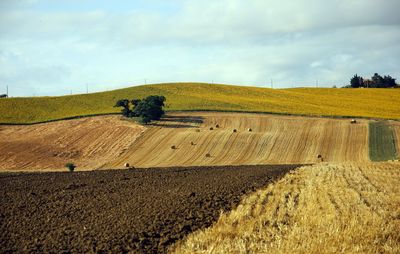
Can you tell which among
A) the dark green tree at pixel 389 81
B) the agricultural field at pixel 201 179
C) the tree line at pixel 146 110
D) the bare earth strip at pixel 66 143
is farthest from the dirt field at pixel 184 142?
the dark green tree at pixel 389 81

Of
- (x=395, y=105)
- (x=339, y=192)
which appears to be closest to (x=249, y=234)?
(x=339, y=192)

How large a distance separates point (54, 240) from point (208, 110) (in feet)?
218

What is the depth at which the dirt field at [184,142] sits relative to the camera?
57.9 meters

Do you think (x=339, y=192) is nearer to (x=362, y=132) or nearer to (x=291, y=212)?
(x=291, y=212)

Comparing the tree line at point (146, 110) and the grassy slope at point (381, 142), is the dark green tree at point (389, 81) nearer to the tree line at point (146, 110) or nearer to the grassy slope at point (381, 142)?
the grassy slope at point (381, 142)

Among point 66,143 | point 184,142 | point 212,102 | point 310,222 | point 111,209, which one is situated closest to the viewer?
point 310,222

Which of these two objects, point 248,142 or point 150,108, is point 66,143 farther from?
point 248,142

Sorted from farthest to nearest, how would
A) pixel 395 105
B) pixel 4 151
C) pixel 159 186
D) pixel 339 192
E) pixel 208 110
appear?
pixel 395 105, pixel 208 110, pixel 4 151, pixel 159 186, pixel 339 192

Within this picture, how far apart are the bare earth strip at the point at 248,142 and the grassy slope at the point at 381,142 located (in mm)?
755

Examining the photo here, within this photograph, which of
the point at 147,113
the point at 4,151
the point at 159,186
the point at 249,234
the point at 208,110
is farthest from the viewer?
the point at 208,110

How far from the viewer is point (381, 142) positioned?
64.1 meters

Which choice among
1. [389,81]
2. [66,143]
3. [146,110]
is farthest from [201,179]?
[389,81]

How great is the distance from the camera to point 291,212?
21828mm

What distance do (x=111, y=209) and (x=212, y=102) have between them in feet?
218
